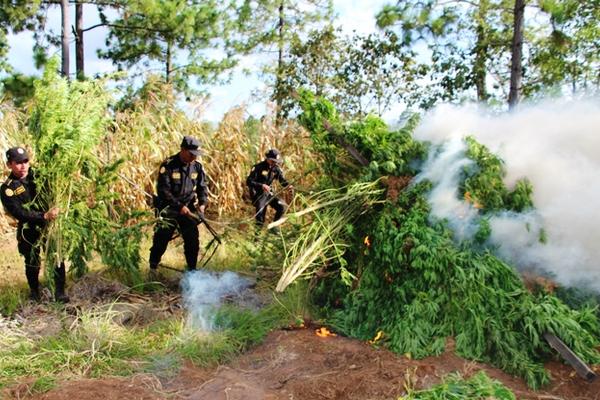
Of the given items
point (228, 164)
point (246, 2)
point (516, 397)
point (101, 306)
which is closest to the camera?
point (516, 397)

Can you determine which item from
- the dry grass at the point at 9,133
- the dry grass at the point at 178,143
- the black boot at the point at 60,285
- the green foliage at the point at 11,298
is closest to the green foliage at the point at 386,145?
the black boot at the point at 60,285

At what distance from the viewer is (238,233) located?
20.8 ft

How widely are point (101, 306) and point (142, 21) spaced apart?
38.5 ft

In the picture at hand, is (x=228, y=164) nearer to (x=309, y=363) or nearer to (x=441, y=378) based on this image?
(x=309, y=363)

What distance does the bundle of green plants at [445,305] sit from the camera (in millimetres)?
4219

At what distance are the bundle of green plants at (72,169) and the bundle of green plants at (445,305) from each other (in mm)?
2809

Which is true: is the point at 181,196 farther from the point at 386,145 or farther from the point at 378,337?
the point at 378,337

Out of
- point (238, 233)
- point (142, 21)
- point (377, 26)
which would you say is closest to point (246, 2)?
point (142, 21)

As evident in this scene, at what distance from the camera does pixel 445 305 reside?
464cm

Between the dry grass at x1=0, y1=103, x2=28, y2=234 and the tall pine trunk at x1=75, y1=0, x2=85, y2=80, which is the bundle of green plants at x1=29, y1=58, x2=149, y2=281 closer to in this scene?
the dry grass at x1=0, y1=103, x2=28, y2=234

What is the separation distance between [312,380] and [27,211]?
3.49 m

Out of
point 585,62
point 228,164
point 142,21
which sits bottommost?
point 228,164

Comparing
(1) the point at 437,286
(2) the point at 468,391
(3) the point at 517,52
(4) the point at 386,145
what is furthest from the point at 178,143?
(2) the point at 468,391

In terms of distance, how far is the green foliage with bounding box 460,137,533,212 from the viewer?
4.93 m
